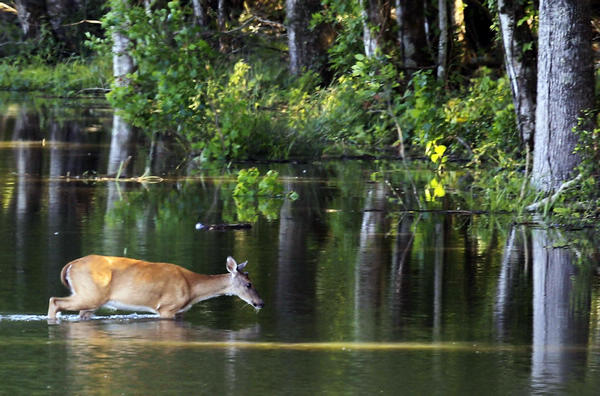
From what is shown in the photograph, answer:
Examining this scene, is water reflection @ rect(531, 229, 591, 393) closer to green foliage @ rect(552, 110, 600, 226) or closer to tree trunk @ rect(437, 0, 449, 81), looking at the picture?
green foliage @ rect(552, 110, 600, 226)

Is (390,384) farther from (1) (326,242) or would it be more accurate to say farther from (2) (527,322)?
(1) (326,242)

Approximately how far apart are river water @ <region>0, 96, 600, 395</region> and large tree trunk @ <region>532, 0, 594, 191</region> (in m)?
0.83

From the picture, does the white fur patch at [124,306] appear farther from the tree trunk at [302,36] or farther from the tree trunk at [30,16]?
the tree trunk at [30,16]

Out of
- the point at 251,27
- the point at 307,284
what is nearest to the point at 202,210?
the point at 307,284

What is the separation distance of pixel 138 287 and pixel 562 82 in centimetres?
766

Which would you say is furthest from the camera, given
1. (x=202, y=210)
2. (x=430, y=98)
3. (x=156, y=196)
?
(x=430, y=98)

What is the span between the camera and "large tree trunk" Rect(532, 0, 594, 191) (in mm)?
15727

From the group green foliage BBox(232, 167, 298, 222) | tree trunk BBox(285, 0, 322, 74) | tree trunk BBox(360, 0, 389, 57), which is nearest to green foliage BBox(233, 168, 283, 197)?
green foliage BBox(232, 167, 298, 222)

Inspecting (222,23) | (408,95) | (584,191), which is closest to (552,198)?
(584,191)

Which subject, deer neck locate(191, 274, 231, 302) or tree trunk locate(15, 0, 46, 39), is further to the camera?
tree trunk locate(15, 0, 46, 39)

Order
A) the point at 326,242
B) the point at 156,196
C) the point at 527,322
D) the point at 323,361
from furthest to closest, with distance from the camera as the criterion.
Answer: the point at 156,196 < the point at 326,242 < the point at 527,322 < the point at 323,361

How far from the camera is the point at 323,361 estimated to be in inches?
334

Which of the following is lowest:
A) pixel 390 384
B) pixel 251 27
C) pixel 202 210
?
pixel 390 384

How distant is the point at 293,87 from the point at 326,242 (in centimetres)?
1765
